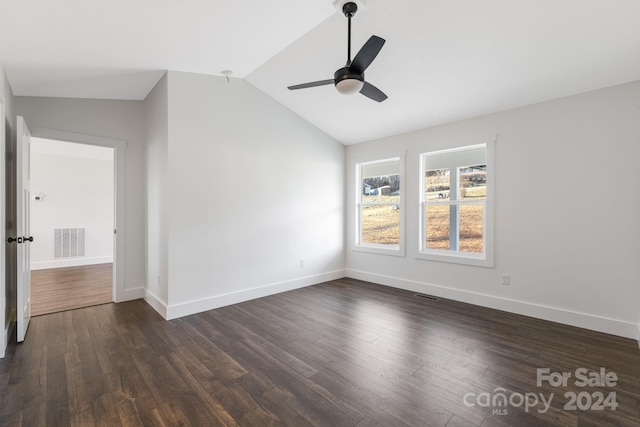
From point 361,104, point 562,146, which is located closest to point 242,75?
point 361,104

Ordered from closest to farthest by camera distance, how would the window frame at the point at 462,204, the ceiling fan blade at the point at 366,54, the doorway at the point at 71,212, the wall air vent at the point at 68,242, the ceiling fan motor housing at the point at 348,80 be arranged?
the ceiling fan blade at the point at 366,54, the ceiling fan motor housing at the point at 348,80, the window frame at the point at 462,204, the doorway at the point at 71,212, the wall air vent at the point at 68,242

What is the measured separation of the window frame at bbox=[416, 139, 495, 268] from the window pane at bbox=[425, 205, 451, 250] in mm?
49

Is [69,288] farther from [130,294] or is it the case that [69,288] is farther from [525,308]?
[525,308]

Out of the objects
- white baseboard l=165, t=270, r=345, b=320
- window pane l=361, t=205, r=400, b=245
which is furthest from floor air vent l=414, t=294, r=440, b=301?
white baseboard l=165, t=270, r=345, b=320

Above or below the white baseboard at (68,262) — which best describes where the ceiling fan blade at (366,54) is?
above

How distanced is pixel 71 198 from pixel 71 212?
0.33 metres

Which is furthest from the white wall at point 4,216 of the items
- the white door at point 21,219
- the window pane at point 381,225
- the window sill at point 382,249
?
the window pane at point 381,225

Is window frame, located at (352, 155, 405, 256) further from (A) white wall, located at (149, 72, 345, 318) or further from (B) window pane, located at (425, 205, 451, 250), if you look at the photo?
(A) white wall, located at (149, 72, 345, 318)

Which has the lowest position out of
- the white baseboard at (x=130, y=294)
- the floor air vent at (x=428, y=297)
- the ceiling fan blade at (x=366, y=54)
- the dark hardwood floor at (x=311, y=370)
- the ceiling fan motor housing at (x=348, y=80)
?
the dark hardwood floor at (x=311, y=370)

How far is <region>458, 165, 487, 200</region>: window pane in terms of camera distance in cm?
392

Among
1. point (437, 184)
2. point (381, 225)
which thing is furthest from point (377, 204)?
point (437, 184)

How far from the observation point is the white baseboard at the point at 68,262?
20.3 ft

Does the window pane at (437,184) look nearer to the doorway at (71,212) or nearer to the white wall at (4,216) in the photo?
the white wall at (4,216)

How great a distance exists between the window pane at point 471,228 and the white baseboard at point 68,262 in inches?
311
